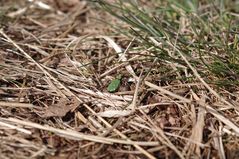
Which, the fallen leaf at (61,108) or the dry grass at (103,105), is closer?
the dry grass at (103,105)

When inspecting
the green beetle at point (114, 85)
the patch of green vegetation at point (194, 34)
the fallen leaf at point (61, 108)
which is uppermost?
the patch of green vegetation at point (194, 34)

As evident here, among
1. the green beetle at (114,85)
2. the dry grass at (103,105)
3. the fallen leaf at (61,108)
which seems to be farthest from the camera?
the green beetle at (114,85)

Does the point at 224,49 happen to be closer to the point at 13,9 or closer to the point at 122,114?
the point at 122,114

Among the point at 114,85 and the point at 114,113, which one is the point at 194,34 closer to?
the point at 114,85

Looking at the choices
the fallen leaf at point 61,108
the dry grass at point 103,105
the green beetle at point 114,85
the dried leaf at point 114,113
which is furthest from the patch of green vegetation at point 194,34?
the fallen leaf at point 61,108

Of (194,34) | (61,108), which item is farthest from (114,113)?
(194,34)

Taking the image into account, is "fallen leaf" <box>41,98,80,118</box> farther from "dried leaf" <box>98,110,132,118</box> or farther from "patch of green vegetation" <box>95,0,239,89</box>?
"patch of green vegetation" <box>95,0,239,89</box>

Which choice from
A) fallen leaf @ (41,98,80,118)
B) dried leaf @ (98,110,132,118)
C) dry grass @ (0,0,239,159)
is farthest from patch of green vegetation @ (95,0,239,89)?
fallen leaf @ (41,98,80,118)

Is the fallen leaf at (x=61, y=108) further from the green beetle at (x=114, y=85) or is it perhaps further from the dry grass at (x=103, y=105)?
the green beetle at (x=114, y=85)

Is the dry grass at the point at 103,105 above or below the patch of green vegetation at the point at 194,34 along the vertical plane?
below
